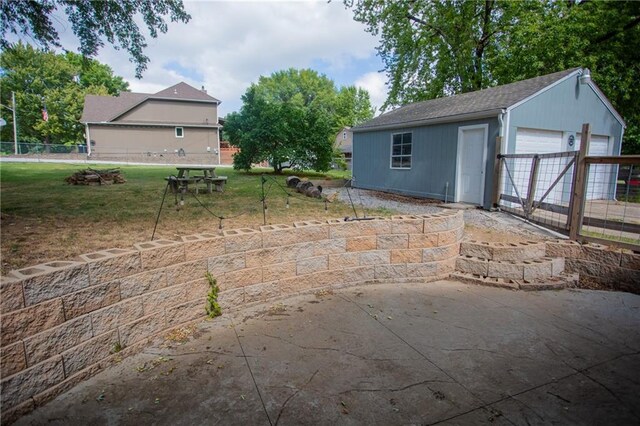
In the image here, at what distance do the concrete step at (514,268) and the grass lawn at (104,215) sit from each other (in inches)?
136

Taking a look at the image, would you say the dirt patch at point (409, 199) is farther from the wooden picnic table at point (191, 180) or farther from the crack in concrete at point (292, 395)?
the crack in concrete at point (292, 395)

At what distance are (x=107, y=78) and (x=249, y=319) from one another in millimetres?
53631

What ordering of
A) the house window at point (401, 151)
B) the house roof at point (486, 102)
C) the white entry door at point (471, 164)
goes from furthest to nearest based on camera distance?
the house window at point (401, 151)
the white entry door at point (471, 164)
the house roof at point (486, 102)

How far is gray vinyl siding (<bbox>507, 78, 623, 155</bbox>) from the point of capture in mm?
9180

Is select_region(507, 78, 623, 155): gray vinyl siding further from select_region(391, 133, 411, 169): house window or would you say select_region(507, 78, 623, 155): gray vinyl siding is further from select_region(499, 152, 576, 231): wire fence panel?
select_region(391, 133, 411, 169): house window

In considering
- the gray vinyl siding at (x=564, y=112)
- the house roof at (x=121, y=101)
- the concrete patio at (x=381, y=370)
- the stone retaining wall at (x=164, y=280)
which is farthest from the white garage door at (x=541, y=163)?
the house roof at (x=121, y=101)

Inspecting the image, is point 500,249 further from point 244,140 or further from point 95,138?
point 95,138

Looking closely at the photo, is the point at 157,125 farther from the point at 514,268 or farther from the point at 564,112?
the point at 514,268

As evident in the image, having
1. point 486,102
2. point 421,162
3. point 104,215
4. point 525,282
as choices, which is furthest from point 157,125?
point 525,282

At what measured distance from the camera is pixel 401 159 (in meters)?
12.5

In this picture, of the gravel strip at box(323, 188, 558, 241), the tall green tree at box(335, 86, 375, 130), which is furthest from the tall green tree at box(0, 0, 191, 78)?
the tall green tree at box(335, 86, 375, 130)

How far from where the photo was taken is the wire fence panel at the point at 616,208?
503cm

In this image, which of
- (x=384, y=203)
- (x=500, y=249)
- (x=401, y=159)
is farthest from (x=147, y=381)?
(x=401, y=159)

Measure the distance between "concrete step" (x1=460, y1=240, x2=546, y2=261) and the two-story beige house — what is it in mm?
29791
